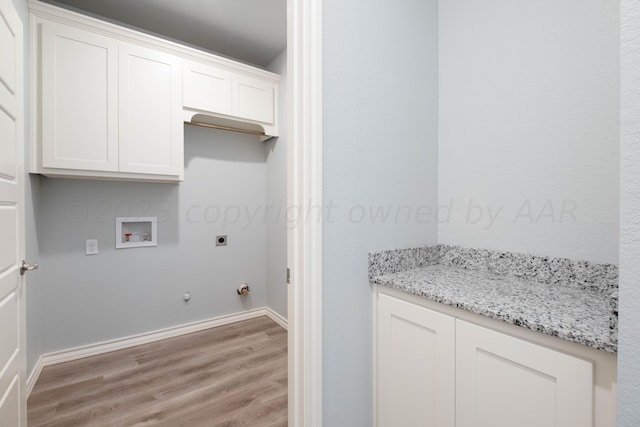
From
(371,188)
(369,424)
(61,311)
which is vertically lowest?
(369,424)

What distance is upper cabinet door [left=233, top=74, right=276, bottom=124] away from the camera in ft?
8.41

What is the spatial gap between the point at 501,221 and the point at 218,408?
1846mm

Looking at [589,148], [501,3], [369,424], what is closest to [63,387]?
[369,424]

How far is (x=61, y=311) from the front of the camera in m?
2.14

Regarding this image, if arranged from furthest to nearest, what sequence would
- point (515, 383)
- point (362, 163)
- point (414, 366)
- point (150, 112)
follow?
point (150, 112), point (362, 163), point (414, 366), point (515, 383)

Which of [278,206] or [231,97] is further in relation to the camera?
[278,206]

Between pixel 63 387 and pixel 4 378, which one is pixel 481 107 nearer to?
pixel 4 378

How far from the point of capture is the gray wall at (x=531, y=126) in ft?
3.23

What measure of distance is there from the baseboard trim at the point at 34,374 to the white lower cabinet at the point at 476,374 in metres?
2.20

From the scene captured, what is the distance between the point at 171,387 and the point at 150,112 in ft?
6.46

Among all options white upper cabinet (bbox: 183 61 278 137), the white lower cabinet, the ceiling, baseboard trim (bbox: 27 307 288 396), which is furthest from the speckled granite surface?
the ceiling

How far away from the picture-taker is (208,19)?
7.59 feet

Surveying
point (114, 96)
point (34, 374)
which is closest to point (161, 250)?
point (34, 374)

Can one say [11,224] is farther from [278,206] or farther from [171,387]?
[278,206]
